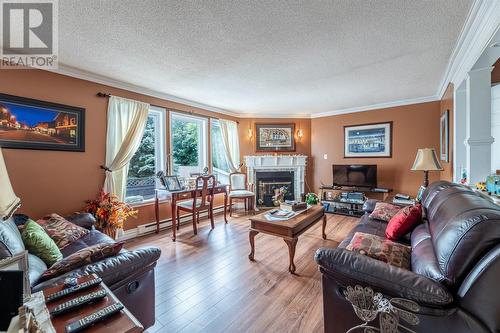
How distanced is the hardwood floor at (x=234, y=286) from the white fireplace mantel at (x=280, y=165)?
215cm

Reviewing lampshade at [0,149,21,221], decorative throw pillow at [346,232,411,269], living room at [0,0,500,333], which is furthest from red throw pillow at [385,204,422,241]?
lampshade at [0,149,21,221]

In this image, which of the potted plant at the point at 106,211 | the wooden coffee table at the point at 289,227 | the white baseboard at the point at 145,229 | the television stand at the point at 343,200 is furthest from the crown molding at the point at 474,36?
the white baseboard at the point at 145,229

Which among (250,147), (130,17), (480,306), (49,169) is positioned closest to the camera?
(480,306)

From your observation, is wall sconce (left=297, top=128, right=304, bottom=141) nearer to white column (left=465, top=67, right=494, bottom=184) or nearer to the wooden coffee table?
the wooden coffee table

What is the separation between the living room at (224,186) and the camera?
41.0 inches

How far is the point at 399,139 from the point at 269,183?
9.76 feet

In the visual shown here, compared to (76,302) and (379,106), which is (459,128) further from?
(76,302)

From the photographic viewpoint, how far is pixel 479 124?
7.66ft

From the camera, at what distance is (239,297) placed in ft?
6.55

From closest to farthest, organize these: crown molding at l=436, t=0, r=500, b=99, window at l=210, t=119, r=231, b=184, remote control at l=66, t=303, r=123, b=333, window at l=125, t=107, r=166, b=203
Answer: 1. remote control at l=66, t=303, r=123, b=333
2. crown molding at l=436, t=0, r=500, b=99
3. window at l=125, t=107, r=166, b=203
4. window at l=210, t=119, r=231, b=184

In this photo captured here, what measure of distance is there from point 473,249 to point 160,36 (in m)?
2.70

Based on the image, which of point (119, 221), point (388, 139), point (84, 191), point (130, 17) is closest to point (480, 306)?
point (130, 17)

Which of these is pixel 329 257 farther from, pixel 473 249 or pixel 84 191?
pixel 84 191

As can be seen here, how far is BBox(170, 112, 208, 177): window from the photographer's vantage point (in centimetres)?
429
